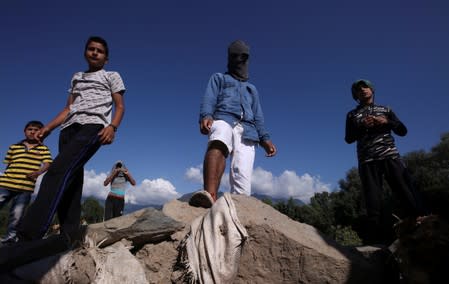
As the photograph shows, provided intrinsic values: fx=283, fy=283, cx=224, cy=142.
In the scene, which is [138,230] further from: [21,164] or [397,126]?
[397,126]

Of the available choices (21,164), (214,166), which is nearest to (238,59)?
(214,166)

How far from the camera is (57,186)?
7.63ft

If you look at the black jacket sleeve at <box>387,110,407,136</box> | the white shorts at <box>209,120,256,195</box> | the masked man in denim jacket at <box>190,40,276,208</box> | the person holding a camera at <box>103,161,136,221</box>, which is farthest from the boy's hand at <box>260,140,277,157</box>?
the person holding a camera at <box>103,161,136,221</box>

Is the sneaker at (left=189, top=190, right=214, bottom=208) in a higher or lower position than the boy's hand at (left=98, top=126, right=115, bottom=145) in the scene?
lower

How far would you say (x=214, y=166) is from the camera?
3.09 meters

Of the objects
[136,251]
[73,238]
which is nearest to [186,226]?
[136,251]

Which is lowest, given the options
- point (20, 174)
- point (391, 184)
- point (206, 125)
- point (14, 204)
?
point (14, 204)

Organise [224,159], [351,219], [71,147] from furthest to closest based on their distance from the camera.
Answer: [351,219] < [224,159] < [71,147]

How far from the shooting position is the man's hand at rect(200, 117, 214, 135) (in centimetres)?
319

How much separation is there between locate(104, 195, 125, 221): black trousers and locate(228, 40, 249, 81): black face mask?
4.74 m

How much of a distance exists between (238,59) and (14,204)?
392cm

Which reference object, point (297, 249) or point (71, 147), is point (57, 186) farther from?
point (297, 249)

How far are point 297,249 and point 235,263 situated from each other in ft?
1.66

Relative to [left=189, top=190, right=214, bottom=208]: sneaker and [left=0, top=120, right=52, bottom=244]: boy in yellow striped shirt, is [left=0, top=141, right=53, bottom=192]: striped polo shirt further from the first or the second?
[left=189, top=190, right=214, bottom=208]: sneaker
